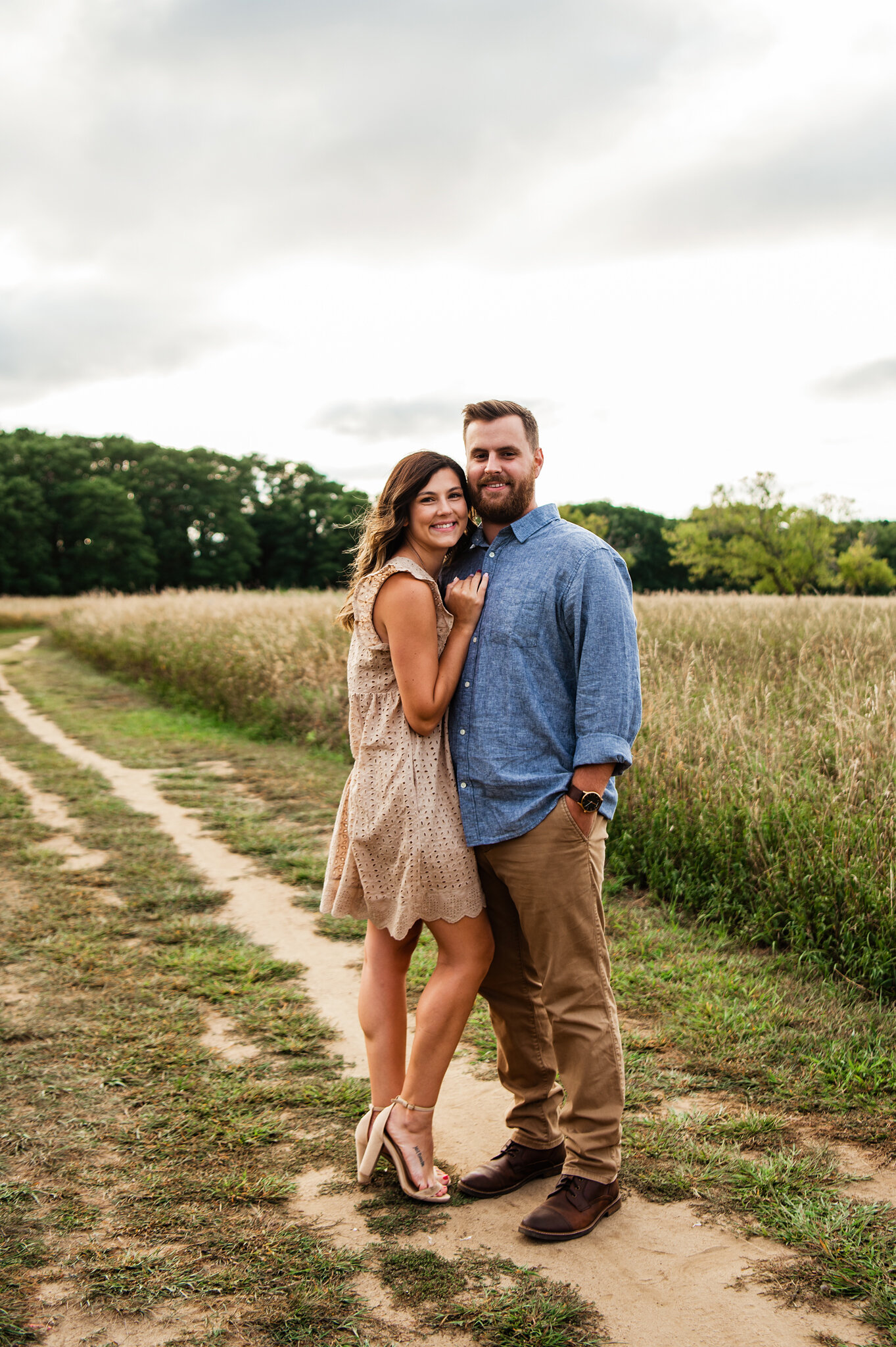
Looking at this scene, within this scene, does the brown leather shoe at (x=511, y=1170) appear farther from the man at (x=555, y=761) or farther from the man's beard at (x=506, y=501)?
the man's beard at (x=506, y=501)

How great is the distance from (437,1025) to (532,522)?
1.47 metres

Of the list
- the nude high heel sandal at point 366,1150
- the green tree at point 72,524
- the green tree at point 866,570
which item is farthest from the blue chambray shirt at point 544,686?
the green tree at point 72,524

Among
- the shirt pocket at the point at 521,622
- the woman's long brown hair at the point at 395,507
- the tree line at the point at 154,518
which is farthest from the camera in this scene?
the tree line at the point at 154,518

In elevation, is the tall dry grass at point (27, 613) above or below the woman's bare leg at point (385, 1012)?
above

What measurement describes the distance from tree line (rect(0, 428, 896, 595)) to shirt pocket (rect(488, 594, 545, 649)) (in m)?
32.7

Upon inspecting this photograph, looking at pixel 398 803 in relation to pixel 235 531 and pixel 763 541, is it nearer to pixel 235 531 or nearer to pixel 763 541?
pixel 763 541

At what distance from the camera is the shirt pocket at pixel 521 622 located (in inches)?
96.4

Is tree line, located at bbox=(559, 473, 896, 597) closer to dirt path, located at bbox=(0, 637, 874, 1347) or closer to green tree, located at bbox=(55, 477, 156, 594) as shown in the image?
green tree, located at bbox=(55, 477, 156, 594)

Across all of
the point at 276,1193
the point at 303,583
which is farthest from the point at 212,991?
the point at 303,583

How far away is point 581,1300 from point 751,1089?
1.16m

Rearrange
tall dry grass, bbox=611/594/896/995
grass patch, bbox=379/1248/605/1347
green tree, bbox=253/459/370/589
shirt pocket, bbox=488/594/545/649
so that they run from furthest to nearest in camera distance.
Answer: green tree, bbox=253/459/370/589, tall dry grass, bbox=611/594/896/995, shirt pocket, bbox=488/594/545/649, grass patch, bbox=379/1248/605/1347

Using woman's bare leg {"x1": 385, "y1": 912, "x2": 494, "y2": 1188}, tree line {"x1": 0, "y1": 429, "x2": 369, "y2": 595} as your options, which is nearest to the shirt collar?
woman's bare leg {"x1": 385, "y1": 912, "x2": 494, "y2": 1188}

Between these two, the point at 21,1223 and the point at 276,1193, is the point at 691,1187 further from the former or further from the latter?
the point at 21,1223

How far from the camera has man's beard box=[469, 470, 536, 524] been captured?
258 centimetres
